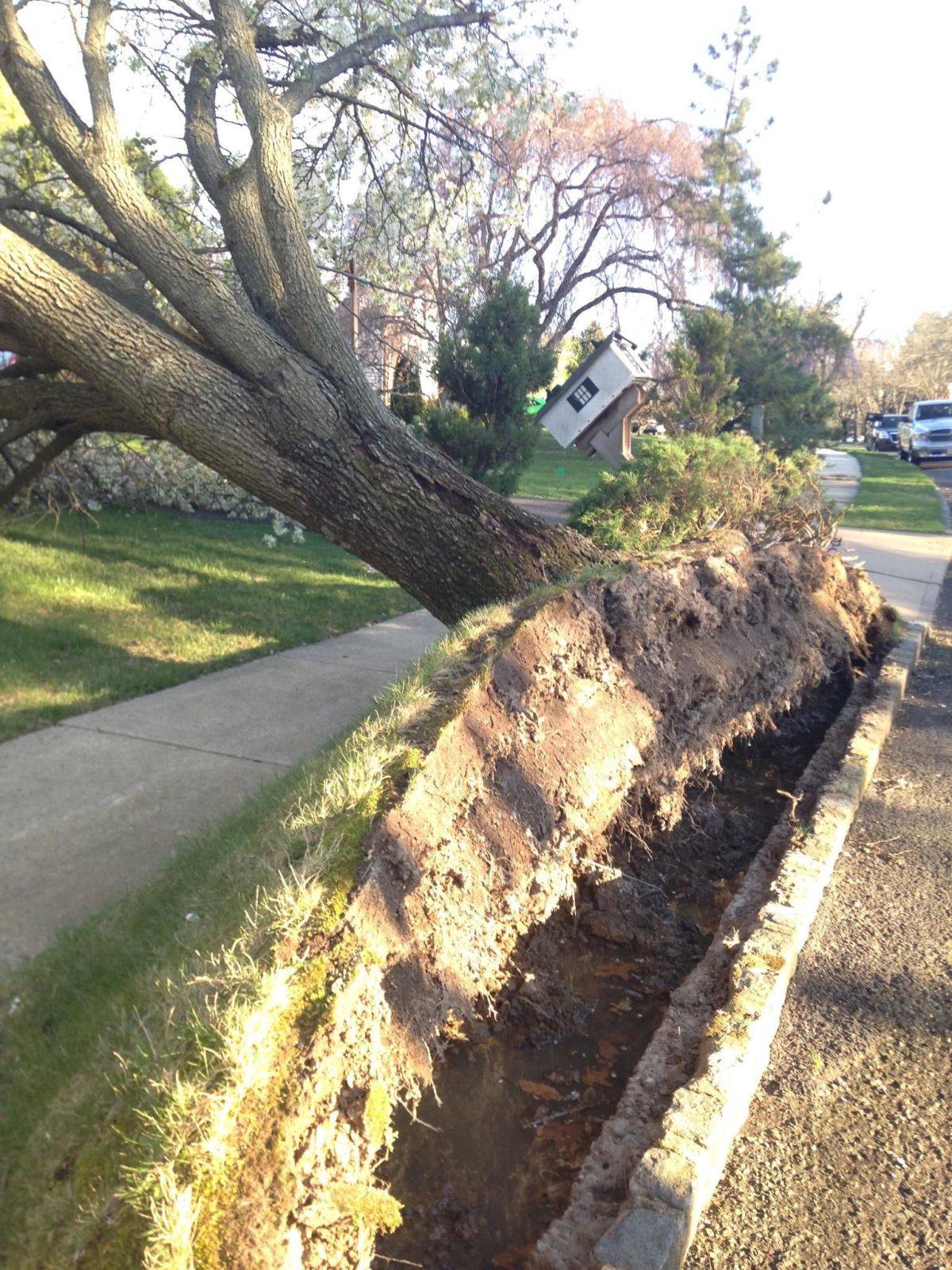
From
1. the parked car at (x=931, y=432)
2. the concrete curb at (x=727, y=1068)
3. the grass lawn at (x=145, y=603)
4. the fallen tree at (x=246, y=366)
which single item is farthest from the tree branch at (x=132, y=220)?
the parked car at (x=931, y=432)

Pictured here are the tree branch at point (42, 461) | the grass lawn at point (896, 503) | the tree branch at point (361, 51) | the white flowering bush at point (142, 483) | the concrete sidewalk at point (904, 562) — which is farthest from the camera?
the grass lawn at point (896, 503)

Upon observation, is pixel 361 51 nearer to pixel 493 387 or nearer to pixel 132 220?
pixel 132 220

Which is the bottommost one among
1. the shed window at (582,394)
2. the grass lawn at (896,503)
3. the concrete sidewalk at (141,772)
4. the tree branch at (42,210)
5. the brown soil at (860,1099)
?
the grass lawn at (896,503)

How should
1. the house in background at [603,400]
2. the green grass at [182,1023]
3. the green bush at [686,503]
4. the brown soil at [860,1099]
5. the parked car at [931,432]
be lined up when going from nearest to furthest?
the green grass at [182,1023] → the brown soil at [860,1099] → the green bush at [686,503] → the house in background at [603,400] → the parked car at [931,432]

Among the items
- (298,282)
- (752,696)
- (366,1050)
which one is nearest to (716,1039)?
(366,1050)

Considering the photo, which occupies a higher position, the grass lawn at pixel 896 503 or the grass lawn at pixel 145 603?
the grass lawn at pixel 145 603

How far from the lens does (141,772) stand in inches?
197

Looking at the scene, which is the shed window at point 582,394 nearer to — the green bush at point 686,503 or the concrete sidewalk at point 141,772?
the green bush at point 686,503

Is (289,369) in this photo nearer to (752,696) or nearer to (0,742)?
(0,742)

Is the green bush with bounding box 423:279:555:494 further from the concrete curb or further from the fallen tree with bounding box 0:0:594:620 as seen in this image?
the concrete curb

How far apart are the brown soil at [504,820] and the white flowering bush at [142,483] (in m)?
6.10

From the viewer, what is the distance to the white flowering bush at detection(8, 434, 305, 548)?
1027cm

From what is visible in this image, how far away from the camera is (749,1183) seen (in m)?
2.59

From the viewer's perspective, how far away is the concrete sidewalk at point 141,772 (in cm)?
390
